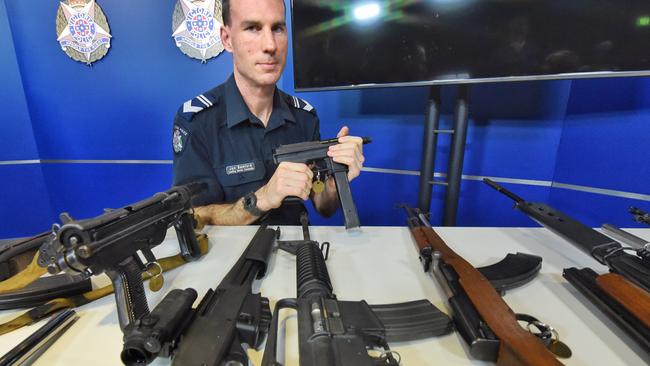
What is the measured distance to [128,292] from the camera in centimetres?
60

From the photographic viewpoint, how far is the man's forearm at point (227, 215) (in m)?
1.18

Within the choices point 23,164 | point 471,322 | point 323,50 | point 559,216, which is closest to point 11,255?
point 471,322

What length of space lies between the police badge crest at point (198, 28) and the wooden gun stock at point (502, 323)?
2.34m

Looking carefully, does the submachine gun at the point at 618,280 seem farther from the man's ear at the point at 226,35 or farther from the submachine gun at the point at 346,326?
the man's ear at the point at 226,35

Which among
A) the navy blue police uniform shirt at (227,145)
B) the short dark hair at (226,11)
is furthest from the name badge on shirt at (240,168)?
the short dark hair at (226,11)

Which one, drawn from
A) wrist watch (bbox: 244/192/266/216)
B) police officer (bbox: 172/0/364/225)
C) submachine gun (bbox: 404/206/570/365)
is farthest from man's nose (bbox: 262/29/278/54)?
submachine gun (bbox: 404/206/570/365)

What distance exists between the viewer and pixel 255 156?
142 centimetres

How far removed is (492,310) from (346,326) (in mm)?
285

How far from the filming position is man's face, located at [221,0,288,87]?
1.20 meters

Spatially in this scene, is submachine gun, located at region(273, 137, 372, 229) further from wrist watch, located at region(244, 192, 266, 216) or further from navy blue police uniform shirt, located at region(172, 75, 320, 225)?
navy blue police uniform shirt, located at region(172, 75, 320, 225)

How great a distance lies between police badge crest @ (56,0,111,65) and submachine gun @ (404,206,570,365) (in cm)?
303

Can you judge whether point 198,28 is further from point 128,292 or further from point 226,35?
point 128,292

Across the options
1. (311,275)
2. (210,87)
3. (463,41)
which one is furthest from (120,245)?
(210,87)

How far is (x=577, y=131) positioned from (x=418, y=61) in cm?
99
